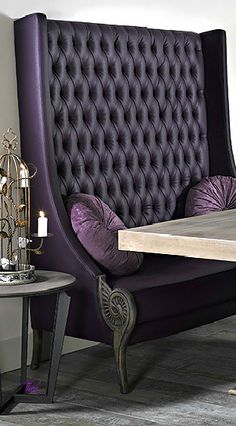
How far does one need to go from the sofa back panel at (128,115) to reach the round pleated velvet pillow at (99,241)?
0.25 meters

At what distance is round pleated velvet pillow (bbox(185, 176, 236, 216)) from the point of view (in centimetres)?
476

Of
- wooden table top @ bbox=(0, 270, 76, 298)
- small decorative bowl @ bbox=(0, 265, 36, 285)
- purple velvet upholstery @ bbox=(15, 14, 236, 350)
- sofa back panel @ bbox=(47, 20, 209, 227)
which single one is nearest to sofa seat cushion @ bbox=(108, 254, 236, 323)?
purple velvet upholstery @ bbox=(15, 14, 236, 350)

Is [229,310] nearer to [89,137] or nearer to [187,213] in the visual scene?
[187,213]

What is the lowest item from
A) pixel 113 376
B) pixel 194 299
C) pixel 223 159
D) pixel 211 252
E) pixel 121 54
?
pixel 113 376

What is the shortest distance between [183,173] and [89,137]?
0.76 m

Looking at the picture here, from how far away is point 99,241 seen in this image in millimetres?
3895

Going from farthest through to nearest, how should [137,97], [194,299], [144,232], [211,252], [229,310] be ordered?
[137,97] → [229,310] → [194,299] → [144,232] → [211,252]

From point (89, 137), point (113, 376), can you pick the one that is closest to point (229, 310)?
point (113, 376)

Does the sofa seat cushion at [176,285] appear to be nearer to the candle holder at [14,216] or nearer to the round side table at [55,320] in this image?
the round side table at [55,320]

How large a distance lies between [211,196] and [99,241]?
1088 millimetres

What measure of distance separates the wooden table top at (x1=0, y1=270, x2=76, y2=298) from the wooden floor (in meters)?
0.47

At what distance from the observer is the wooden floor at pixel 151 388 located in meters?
3.50

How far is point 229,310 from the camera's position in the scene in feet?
14.1

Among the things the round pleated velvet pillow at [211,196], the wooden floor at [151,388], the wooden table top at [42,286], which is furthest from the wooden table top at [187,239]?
the round pleated velvet pillow at [211,196]
